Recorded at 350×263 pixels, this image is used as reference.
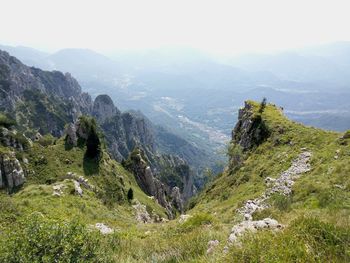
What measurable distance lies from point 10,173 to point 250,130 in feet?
130

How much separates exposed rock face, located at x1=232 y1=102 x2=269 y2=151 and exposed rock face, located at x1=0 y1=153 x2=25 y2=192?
3594 centimetres

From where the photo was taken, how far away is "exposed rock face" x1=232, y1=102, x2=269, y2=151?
59906mm

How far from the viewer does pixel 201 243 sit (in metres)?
12.0

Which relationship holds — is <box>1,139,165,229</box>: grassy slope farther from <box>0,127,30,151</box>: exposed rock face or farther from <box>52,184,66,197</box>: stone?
<box>0,127,30,151</box>: exposed rock face

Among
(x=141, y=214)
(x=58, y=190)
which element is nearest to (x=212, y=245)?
(x=58, y=190)

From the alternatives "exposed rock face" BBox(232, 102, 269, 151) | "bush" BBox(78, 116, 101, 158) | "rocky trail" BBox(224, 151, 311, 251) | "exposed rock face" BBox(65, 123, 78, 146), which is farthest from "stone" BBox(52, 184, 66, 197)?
"exposed rock face" BBox(232, 102, 269, 151)

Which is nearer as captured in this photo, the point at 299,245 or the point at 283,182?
the point at 299,245

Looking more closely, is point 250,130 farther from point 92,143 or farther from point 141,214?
point 92,143

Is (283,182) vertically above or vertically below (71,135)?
above

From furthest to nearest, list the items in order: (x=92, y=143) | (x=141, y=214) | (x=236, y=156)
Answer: (x=92, y=143)
(x=236, y=156)
(x=141, y=214)

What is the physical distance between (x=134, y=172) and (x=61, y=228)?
8422 cm

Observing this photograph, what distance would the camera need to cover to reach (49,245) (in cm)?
1020

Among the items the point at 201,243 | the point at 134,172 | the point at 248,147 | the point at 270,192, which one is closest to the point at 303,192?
the point at 270,192

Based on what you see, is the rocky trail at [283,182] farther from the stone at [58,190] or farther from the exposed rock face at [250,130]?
the stone at [58,190]
